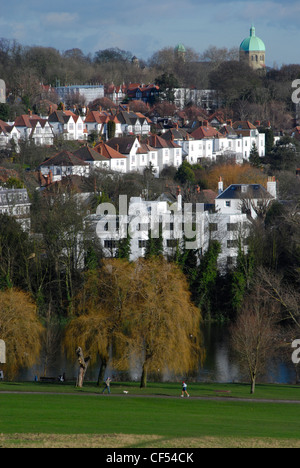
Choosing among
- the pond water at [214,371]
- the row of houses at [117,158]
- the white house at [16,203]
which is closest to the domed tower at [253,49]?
the row of houses at [117,158]

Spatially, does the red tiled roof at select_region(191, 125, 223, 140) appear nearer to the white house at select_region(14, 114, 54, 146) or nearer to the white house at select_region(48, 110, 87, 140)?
the white house at select_region(48, 110, 87, 140)

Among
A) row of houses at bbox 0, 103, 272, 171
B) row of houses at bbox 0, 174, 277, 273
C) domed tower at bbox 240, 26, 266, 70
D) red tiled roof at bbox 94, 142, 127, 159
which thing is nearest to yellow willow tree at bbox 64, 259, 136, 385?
row of houses at bbox 0, 174, 277, 273

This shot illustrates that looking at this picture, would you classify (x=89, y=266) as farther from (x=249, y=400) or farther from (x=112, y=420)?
(x=112, y=420)

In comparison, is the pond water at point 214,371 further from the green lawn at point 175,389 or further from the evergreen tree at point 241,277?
the evergreen tree at point 241,277

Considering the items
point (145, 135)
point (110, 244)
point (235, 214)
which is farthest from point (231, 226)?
point (145, 135)

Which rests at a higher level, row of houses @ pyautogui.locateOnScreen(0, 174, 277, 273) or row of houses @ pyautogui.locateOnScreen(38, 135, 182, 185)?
row of houses @ pyautogui.locateOnScreen(38, 135, 182, 185)

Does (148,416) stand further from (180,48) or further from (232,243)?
(180,48)
